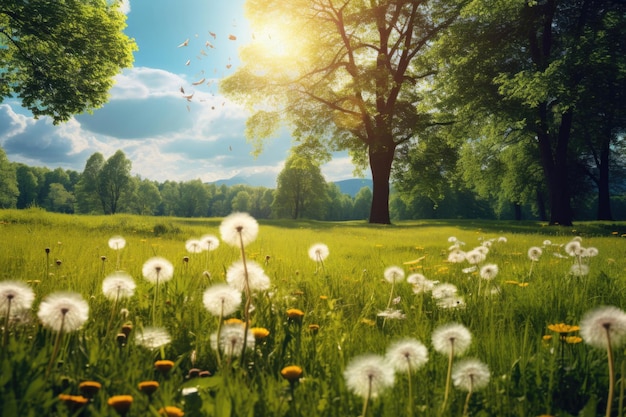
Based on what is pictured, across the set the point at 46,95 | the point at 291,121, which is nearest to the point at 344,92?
the point at 291,121

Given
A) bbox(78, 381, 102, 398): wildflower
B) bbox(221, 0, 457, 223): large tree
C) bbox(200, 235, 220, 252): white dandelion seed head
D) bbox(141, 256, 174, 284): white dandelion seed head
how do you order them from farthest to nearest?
bbox(221, 0, 457, 223): large tree → bbox(200, 235, 220, 252): white dandelion seed head → bbox(141, 256, 174, 284): white dandelion seed head → bbox(78, 381, 102, 398): wildflower

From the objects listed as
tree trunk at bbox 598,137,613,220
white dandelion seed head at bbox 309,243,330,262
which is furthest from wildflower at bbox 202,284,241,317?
tree trunk at bbox 598,137,613,220

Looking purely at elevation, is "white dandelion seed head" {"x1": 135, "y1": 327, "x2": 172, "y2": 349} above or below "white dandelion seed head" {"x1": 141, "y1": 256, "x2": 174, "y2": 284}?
below

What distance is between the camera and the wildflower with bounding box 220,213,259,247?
1.56 metres

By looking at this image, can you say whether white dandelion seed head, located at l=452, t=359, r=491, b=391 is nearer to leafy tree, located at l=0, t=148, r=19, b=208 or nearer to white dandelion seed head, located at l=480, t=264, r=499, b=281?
white dandelion seed head, located at l=480, t=264, r=499, b=281

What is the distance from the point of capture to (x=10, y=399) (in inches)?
34.4

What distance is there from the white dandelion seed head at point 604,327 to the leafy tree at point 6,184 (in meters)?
71.9

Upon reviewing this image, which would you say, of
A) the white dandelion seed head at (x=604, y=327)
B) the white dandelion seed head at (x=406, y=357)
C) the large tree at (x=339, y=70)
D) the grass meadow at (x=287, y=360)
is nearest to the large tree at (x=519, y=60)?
the large tree at (x=339, y=70)

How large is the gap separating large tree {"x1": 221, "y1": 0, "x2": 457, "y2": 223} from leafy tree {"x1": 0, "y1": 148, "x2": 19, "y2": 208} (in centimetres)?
5413

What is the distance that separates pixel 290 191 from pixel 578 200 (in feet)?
121

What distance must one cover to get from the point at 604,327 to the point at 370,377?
29.4 inches

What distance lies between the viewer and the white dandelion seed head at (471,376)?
1179mm

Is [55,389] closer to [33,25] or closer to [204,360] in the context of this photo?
[204,360]

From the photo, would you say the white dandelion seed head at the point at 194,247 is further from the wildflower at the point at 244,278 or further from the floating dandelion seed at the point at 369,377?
the floating dandelion seed at the point at 369,377
